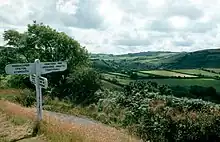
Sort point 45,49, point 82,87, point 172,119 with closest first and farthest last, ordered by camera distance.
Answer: point 172,119
point 82,87
point 45,49

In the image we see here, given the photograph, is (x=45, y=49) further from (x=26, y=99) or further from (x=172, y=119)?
(x=172, y=119)

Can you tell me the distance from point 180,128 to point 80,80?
77.0 feet

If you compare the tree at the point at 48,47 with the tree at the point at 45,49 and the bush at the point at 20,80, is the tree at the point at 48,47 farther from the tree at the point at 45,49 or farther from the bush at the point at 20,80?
the bush at the point at 20,80

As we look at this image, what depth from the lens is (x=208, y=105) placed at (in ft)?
81.9

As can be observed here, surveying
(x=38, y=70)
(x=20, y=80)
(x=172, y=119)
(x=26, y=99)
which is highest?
(x=38, y=70)

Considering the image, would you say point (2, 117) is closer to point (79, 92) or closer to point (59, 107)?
point (59, 107)

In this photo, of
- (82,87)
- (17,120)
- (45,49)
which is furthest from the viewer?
(45,49)

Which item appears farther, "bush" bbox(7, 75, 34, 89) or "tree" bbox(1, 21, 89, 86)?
"tree" bbox(1, 21, 89, 86)

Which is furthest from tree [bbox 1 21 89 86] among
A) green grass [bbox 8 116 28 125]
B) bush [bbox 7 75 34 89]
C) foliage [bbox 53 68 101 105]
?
green grass [bbox 8 116 28 125]

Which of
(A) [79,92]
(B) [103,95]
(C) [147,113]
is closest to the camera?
(C) [147,113]

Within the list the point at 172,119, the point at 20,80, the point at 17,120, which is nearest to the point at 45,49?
the point at 20,80

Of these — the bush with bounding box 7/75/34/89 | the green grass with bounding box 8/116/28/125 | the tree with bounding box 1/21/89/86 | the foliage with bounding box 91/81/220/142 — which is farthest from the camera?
the tree with bounding box 1/21/89/86

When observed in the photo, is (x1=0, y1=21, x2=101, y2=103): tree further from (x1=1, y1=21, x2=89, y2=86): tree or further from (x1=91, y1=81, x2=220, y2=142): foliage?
(x1=91, y1=81, x2=220, y2=142): foliage

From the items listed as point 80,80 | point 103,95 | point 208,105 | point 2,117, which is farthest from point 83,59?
point 2,117
